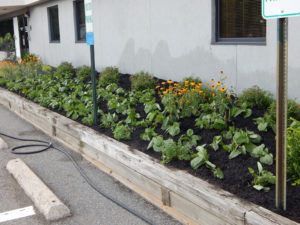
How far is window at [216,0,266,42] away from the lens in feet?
20.1

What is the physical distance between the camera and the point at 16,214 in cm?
386

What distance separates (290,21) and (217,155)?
2600 mm

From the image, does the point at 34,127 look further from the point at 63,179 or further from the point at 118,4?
the point at 118,4

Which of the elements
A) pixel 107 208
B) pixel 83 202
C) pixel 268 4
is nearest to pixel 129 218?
pixel 107 208

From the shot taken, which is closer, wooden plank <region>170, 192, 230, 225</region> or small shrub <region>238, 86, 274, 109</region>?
wooden plank <region>170, 192, 230, 225</region>

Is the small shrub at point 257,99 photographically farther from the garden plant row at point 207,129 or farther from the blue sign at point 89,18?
the blue sign at point 89,18

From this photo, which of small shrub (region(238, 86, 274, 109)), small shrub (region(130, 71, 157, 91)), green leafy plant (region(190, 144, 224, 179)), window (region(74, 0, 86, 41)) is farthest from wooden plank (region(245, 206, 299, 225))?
window (region(74, 0, 86, 41))

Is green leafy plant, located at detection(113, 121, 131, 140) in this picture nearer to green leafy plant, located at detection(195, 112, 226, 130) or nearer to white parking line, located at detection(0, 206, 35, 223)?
green leafy plant, located at detection(195, 112, 226, 130)

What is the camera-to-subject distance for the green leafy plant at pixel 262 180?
11.1 feet

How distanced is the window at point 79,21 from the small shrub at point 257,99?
8.47 metres

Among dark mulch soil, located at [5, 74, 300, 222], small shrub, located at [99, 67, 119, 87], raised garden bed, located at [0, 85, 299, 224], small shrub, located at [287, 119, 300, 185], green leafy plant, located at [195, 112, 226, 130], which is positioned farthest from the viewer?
small shrub, located at [99, 67, 119, 87]

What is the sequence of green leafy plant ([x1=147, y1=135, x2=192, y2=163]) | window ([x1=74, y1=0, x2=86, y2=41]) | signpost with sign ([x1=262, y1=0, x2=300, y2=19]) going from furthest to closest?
window ([x1=74, y1=0, x2=86, y2=41]) < green leafy plant ([x1=147, y1=135, x2=192, y2=163]) < signpost with sign ([x1=262, y1=0, x2=300, y2=19])

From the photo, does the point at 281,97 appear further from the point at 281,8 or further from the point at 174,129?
the point at 174,129

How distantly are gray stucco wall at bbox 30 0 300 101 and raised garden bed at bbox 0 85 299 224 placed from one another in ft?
6.29
